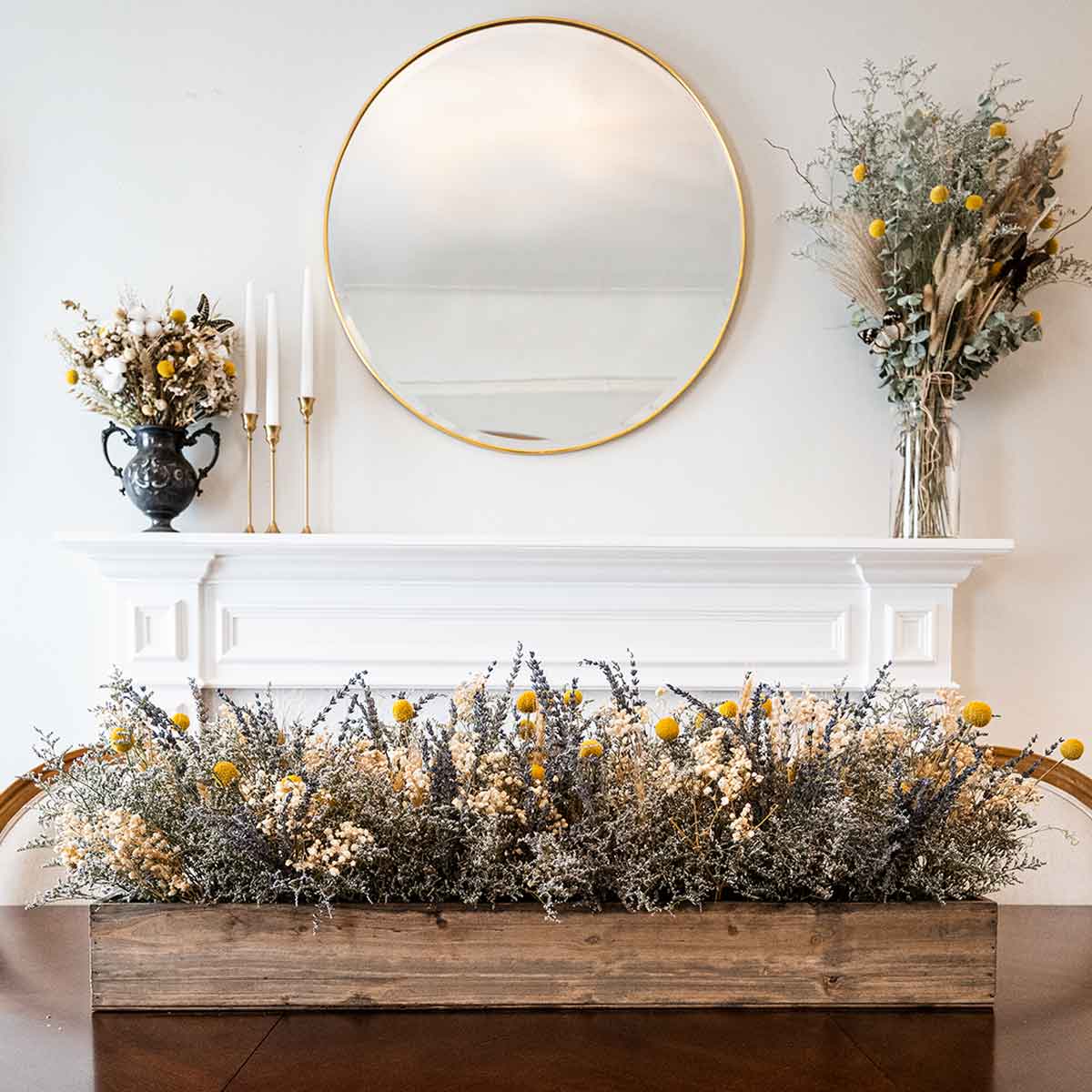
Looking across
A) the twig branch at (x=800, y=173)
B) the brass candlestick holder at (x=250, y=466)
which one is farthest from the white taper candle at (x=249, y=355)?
the twig branch at (x=800, y=173)

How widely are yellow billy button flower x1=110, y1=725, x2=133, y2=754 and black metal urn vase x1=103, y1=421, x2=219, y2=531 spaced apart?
4.19 ft

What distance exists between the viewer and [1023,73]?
2453 millimetres

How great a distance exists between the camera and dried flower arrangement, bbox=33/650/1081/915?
0.93 m

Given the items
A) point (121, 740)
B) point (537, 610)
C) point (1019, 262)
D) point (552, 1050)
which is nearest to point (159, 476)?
point (537, 610)

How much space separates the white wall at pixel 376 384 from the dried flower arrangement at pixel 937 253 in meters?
0.14

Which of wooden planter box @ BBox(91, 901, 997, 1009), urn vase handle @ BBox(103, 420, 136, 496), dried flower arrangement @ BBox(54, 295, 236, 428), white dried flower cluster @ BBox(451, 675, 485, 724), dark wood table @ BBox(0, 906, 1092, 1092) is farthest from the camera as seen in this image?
urn vase handle @ BBox(103, 420, 136, 496)

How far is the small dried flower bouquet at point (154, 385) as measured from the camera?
7.20ft

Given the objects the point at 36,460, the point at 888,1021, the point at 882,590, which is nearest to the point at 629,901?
the point at 888,1021

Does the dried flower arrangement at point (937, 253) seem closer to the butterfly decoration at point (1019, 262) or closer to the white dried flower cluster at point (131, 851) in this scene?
the butterfly decoration at point (1019, 262)

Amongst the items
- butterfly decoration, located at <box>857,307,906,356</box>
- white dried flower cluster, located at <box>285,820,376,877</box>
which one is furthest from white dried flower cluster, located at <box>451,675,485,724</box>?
butterfly decoration, located at <box>857,307,906,356</box>

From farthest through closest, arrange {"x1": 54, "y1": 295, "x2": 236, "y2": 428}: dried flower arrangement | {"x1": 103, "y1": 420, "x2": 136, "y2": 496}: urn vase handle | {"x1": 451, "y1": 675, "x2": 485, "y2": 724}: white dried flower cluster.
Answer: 1. {"x1": 103, "y1": 420, "x2": 136, "y2": 496}: urn vase handle
2. {"x1": 54, "y1": 295, "x2": 236, "y2": 428}: dried flower arrangement
3. {"x1": 451, "y1": 675, "x2": 485, "y2": 724}: white dried flower cluster

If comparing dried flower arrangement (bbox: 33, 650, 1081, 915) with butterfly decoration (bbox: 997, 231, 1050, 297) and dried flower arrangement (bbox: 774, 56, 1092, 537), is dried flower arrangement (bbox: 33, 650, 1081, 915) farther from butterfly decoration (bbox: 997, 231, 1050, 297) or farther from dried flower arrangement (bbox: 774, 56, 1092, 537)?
butterfly decoration (bbox: 997, 231, 1050, 297)

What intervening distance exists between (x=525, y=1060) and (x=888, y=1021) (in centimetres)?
32

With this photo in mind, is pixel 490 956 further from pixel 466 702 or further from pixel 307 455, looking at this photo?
pixel 307 455
